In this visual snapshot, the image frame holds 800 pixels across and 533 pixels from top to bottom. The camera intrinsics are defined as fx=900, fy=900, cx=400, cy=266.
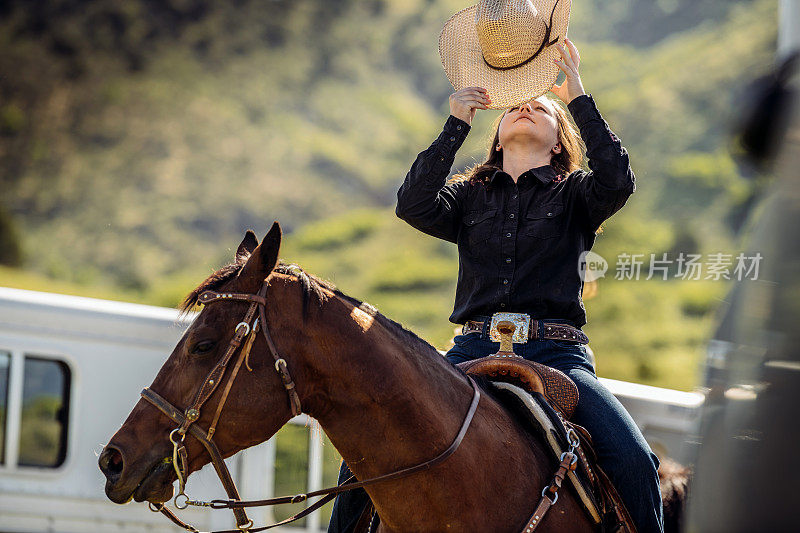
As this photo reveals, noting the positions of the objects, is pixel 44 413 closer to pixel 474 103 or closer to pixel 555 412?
pixel 474 103

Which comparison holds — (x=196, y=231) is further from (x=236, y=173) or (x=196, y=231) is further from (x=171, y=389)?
(x=171, y=389)

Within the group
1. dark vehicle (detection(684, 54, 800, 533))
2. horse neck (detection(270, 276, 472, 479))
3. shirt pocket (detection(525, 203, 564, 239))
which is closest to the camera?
dark vehicle (detection(684, 54, 800, 533))

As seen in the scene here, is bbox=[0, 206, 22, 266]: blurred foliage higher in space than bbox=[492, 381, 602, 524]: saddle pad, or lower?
higher

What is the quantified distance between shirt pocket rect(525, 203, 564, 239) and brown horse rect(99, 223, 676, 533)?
89 centimetres

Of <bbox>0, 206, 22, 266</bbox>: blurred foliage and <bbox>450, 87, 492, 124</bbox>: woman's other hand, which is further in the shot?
<bbox>0, 206, 22, 266</bbox>: blurred foliage

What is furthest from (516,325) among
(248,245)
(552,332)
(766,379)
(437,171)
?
(766,379)

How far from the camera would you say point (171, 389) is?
2.64 m

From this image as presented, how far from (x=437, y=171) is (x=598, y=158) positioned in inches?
22.9

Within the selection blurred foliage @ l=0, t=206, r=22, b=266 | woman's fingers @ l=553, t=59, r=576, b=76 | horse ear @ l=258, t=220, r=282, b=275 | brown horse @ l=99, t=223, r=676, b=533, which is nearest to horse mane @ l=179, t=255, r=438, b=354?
brown horse @ l=99, t=223, r=676, b=533

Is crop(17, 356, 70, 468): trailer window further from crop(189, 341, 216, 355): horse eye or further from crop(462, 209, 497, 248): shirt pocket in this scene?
crop(189, 341, 216, 355): horse eye

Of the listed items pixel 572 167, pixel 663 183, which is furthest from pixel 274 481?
pixel 663 183

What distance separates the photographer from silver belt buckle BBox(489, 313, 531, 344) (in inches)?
132

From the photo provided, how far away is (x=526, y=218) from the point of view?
11.7ft

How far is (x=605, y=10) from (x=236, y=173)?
1399 cm
